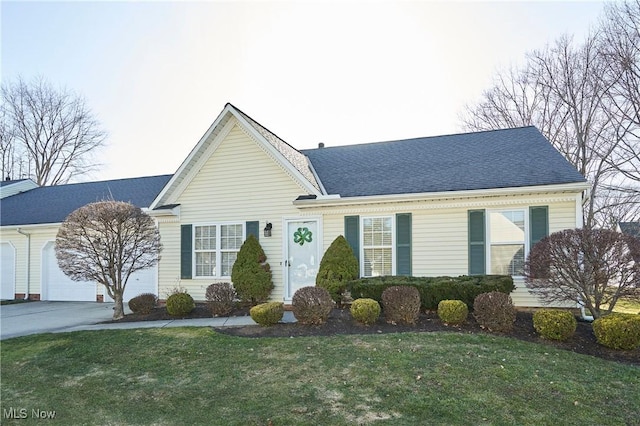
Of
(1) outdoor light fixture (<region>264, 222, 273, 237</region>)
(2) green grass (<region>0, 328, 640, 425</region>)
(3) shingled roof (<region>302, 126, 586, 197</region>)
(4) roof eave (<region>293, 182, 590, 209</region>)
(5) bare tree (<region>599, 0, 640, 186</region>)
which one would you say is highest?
(5) bare tree (<region>599, 0, 640, 186</region>)

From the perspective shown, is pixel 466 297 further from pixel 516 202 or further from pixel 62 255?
pixel 62 255

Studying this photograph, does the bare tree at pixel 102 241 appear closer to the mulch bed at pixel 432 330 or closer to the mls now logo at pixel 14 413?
the mulch bed at pixel 432 330

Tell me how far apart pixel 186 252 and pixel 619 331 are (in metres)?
10.9

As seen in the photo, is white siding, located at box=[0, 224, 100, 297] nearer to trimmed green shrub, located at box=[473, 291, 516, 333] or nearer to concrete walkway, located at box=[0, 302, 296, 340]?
concrete walkway, located at box=[0, 302, 296, 340]

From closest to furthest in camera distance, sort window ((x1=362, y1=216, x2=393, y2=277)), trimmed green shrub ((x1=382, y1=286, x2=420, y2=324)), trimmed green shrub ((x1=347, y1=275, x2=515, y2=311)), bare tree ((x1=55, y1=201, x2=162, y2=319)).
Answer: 1. trimmed green shrub ((x1=382, y1=286, x2=420, y2=324))
2. trimmed green shrub ((x1=347, y1=275, x2=515, y2=311))
3. bare tree ((x1=55, y1=201, x2=162, y2=319))
4. window ((x1=362, y1=216, x2=393, y2=277))

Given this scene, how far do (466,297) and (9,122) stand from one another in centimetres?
3748

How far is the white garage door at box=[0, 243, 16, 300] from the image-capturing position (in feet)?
52.5

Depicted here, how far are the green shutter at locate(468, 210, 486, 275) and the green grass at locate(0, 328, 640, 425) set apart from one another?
336 centimetres

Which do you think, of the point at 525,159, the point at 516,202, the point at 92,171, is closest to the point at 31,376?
the point at 516,202

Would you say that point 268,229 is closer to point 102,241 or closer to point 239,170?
point 239,170

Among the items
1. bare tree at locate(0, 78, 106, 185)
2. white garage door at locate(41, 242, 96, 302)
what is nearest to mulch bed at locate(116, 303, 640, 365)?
white garage door at locate(41, 242, 96, 302)

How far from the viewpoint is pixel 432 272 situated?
10.4m

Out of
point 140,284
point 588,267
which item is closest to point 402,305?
point 588,267

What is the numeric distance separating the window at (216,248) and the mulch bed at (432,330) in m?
3.84
